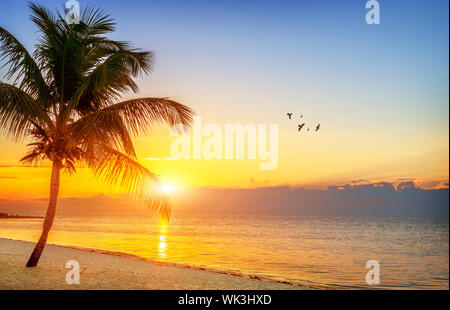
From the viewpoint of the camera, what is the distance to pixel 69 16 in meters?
11.6

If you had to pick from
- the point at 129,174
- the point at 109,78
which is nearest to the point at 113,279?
the point at 129,174

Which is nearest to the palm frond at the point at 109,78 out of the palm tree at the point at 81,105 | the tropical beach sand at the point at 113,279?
the palm tree at the point at 81,105

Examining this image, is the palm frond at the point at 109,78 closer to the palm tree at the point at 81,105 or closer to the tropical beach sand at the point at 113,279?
the palm tree at the point at 81,105

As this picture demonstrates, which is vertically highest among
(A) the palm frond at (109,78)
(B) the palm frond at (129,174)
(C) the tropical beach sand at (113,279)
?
(A) the palm frond at (109,78)

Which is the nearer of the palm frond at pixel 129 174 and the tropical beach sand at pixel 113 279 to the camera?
the tropical beach sand at pixel 113 279

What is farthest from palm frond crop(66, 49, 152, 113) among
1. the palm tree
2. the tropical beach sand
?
the tropical beach sand

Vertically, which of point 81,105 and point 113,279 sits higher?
point 81,105

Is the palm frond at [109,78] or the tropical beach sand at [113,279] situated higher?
the palm frond at [109,78]

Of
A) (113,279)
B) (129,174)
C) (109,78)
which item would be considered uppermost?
(109,78)

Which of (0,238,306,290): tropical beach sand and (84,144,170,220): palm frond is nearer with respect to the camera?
(0,238,306,290): tropical beach sand

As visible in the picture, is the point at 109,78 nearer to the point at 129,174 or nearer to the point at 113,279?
the point at 129,174

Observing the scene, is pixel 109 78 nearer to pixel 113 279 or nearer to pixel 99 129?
pixel 99 129

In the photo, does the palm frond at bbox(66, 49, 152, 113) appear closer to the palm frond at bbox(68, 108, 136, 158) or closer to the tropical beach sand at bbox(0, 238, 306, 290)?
the palm frond at bbox(68, 108, 136, 158)

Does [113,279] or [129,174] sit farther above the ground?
[129,174]
